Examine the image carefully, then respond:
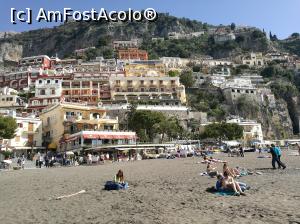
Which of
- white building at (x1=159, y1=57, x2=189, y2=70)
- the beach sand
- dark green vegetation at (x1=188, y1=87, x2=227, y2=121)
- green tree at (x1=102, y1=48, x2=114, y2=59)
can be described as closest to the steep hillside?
green tree at (x1=102, y1=48, x2=114, y2=59)

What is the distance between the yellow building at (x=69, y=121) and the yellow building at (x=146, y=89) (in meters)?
22.7

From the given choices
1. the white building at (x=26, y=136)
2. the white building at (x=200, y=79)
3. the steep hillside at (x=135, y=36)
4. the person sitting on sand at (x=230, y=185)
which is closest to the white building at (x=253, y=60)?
the steep hillside at (x=135, y=36)

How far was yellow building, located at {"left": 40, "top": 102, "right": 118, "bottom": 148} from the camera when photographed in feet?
163

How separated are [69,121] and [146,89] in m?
33.1

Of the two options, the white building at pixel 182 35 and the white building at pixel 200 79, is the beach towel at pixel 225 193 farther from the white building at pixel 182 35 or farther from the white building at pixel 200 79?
the white building at pixel 182 35

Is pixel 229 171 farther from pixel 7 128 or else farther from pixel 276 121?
pixel 276 121

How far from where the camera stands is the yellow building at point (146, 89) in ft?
255

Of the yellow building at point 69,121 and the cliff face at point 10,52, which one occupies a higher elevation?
the cliff face at point 10,52

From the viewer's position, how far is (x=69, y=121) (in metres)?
49.7

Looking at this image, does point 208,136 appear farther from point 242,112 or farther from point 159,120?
point 242,112

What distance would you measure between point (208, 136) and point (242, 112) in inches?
1071

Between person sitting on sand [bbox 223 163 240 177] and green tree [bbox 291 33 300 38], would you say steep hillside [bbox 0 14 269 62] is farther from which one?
person sitting on sand [bbox 223 163 240 177]

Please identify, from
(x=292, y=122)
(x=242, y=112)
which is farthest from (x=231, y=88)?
(x=292, y=122)

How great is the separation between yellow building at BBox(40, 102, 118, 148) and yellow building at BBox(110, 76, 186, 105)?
22.7 metres
